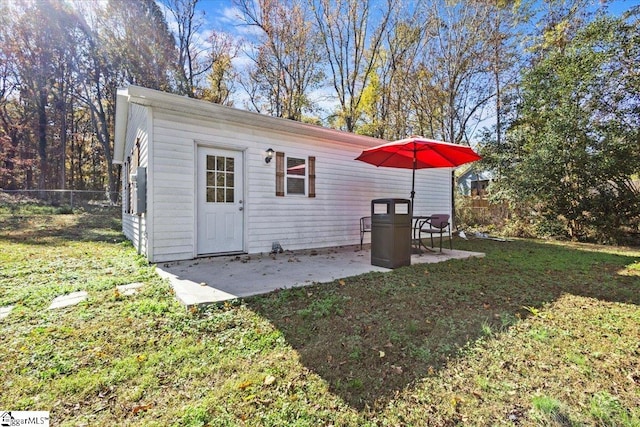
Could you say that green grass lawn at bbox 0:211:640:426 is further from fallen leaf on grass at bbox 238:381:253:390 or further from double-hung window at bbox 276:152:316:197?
double-hung window at bbox 276:152:316:197

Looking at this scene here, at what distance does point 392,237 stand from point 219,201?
3.15 metres

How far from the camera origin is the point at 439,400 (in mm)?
1788

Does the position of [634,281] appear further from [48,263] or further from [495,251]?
[48,263]

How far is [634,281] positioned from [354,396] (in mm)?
5078

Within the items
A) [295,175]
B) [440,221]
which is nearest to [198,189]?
[295,175]

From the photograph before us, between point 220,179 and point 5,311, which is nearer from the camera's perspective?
point 5,311

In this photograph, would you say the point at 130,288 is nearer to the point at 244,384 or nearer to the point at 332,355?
the point at 244,384

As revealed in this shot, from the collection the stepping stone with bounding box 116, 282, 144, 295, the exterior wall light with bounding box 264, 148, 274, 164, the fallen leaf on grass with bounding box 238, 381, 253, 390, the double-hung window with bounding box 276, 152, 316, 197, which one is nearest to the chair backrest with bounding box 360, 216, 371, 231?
the double-hung window with bounding box 276, 152, 316, 197

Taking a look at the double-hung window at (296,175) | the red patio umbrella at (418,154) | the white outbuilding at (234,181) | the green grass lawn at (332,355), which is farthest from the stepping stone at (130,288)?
the red patio umbrella at (418,154)

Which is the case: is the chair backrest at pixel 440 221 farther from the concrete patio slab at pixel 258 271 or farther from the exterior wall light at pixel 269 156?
the exterior wall light at pixel 269 156

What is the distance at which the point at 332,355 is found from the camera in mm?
2250

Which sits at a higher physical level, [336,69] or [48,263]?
[336,69]

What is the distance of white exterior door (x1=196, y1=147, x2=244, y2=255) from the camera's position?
17.6 feet

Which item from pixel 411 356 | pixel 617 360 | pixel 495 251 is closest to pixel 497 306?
pixel 617 360
